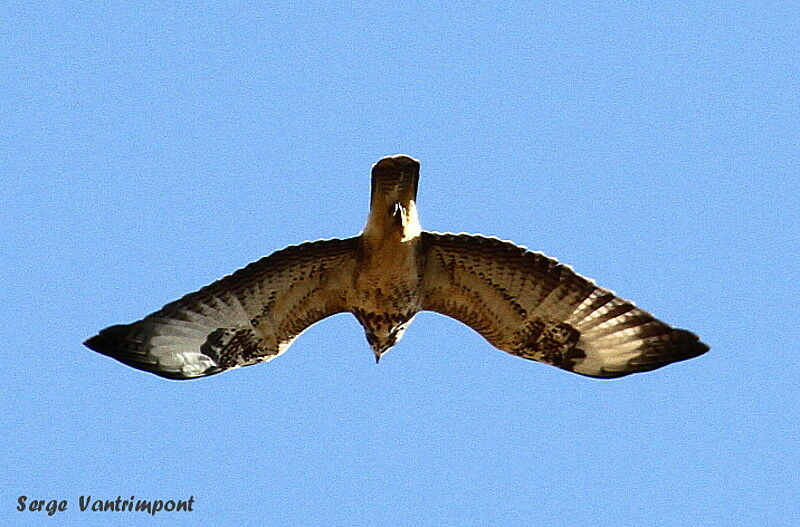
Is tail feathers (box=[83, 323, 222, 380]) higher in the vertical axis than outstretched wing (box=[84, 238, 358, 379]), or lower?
lower

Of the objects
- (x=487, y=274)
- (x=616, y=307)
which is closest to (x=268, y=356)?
(x=487, y=274)

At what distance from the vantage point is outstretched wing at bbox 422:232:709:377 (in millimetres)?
11672

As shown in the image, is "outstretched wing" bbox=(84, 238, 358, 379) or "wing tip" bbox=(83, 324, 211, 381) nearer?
"wing tip" bbox=(83, 324, 211, 381)

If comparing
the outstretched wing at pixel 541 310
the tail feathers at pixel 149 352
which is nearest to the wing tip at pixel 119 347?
the tail feathers at pixel 149 352

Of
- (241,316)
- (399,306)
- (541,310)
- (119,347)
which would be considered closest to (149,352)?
(119,347)

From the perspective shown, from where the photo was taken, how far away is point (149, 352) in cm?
1177

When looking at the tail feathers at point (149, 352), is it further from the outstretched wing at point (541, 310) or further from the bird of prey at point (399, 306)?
the outstretched wing at point (541, 310)

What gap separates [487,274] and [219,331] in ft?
8.01

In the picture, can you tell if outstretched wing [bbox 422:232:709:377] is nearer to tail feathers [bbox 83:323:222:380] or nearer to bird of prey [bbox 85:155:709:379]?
bird of prey [bbox 85:155:709:379]

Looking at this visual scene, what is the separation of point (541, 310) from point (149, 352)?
3455mm

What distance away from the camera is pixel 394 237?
37.6ft

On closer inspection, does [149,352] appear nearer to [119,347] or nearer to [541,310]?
[119,347]

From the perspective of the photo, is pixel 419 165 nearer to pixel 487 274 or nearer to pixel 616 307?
pixel 487 274

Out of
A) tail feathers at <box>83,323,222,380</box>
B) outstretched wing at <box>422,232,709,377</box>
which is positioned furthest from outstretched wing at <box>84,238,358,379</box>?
outstretched wing at <box>422,232,709,377</box>
